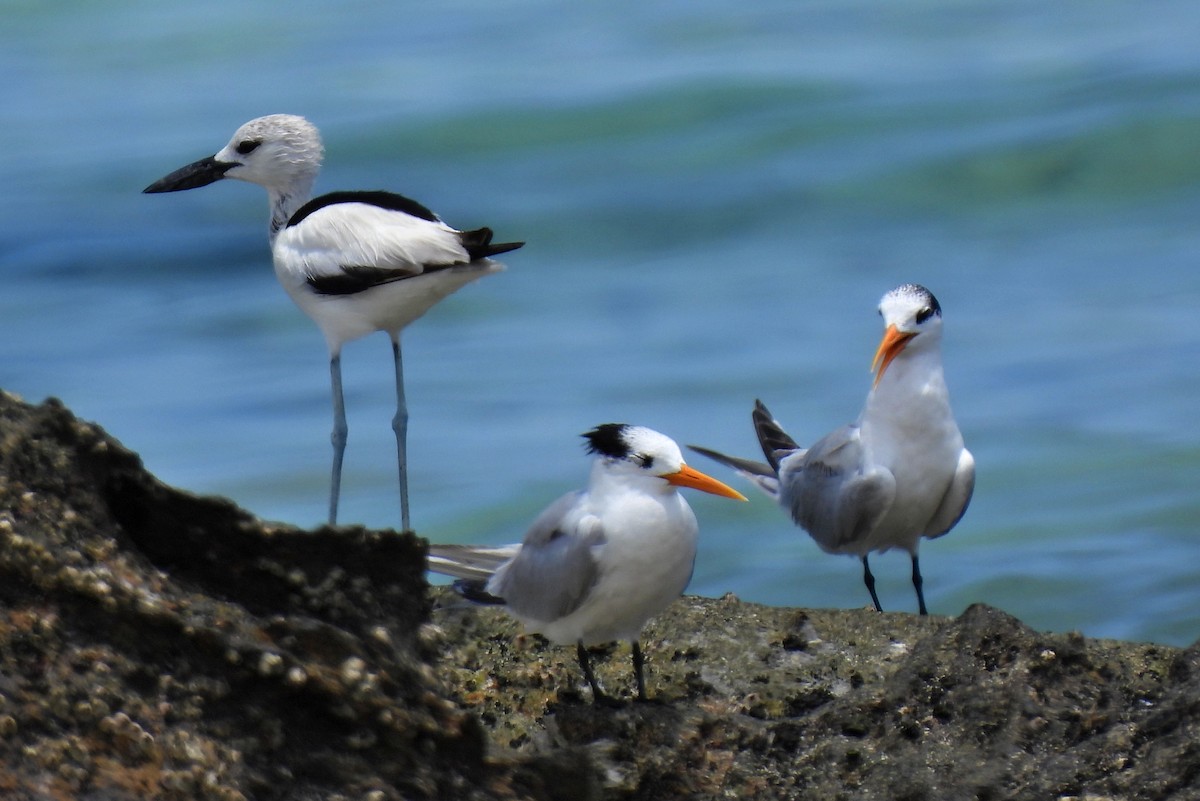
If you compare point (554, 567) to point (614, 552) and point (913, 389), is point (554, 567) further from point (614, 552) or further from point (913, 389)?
point (913, 389)

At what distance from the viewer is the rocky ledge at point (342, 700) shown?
3883mm

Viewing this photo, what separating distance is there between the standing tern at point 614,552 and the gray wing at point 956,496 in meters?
2.61

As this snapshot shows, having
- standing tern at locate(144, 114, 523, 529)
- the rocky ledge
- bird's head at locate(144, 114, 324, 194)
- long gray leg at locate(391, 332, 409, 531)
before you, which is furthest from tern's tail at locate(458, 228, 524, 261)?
the rocky ledge

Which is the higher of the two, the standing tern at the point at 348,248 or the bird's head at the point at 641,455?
the standing tern at the point at 348,248

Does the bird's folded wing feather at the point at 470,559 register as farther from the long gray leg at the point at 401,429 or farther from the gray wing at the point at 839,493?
the gray wing at the point at 839,493

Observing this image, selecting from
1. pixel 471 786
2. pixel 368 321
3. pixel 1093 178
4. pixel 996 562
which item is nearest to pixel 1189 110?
pixel 1093 178

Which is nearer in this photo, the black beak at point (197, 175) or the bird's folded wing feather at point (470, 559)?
the bird's folded wing feather at point (470, 559)

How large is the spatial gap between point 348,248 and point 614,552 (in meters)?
2.77

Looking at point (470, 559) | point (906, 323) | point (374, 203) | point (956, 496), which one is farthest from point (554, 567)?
point (956, 496)

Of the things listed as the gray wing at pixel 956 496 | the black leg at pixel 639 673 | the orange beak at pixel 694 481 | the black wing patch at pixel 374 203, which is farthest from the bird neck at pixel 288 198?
the black leg at pixel 639 673

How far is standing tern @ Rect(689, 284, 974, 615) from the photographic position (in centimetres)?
835

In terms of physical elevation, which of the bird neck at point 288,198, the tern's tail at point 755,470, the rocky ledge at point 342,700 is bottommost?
the rocky ledge at point 342,700

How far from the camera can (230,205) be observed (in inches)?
907

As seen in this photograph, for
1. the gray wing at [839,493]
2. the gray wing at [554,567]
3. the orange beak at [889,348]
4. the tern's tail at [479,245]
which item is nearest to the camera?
the gray wing at [554,567]
